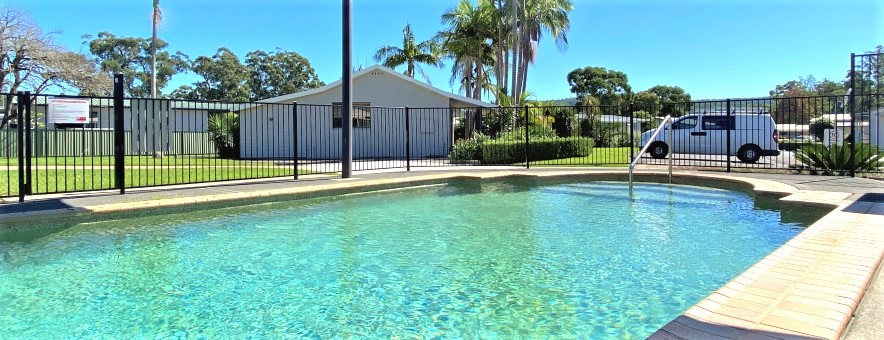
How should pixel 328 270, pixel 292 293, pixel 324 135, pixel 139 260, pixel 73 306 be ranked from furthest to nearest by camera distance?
pixel 324 135, pixel 139 260, pixel 328 270, pixel 292 293, pixel 73 306

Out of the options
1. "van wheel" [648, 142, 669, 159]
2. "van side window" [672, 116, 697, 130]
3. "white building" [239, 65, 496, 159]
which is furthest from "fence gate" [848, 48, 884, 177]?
"white building" [239, 65, 496, 159]

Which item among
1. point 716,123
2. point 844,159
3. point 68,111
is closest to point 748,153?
point 716,123

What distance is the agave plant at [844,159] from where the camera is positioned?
10094mm

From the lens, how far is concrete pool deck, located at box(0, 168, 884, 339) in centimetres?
244

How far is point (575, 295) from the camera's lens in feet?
12.2

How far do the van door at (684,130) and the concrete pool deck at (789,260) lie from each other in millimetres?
8506

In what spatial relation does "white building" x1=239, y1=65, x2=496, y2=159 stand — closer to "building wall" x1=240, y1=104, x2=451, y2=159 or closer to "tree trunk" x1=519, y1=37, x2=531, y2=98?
"building wall" x1=240, y1=104, x2=451, y2=159

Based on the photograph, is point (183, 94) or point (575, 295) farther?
point (183, 94)

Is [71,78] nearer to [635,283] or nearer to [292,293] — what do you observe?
[292,293]

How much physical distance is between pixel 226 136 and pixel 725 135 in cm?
1750

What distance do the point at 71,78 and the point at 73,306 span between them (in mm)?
24094

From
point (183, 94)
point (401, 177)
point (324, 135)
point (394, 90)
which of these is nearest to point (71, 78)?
point (324, 135)

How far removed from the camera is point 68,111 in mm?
7887

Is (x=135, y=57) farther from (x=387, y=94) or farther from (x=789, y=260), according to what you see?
(x=789, y=260)
